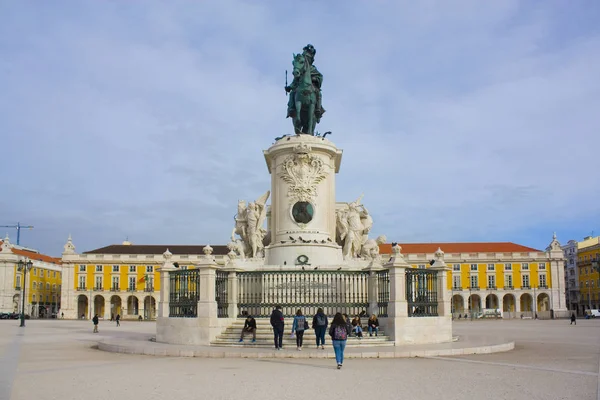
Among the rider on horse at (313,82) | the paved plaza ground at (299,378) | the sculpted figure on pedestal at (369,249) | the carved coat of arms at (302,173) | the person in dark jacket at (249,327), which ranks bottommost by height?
the paved plaza ground at (299,378)

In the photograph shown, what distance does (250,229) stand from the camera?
2267cm

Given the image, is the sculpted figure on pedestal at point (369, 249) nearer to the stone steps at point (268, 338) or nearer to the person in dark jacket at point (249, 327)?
the stone steps at point (268, 338)

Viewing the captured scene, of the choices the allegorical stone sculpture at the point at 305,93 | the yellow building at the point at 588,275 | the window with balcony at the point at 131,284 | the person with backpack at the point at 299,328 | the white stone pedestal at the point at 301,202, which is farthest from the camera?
the yellow building at the point at 588,275

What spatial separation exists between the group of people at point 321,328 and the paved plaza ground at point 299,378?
0.56m

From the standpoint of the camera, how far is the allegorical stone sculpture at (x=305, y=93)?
22.9 metres

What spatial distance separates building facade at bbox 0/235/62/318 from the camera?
8812 centimetres

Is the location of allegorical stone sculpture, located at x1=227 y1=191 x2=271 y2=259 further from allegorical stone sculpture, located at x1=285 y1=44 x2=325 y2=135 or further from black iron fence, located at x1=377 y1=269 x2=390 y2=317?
black iron fence, located at x1=377 y1=269 x2=390 y2=317

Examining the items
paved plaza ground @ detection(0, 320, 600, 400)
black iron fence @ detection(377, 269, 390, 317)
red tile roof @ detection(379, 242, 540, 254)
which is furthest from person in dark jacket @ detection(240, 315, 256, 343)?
red tile roof @ detection(379, 242, 540, 254)

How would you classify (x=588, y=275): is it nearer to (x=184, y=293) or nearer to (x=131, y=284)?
(x=131, y=284)

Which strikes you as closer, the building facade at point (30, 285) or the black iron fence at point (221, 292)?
the black iron fence at point (221, 292)

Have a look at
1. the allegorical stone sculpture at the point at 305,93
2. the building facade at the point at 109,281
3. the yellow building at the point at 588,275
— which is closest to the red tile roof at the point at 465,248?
the yellow building at the point at 588,275

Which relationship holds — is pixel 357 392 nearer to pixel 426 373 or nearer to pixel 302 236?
pixel 426 373

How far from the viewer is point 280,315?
15.2 meters

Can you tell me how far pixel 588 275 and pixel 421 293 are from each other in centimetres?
9623
